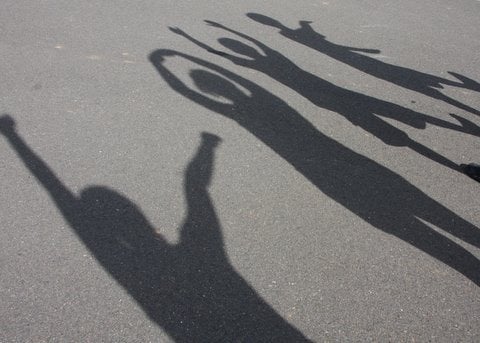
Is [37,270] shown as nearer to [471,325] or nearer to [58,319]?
[58,319]

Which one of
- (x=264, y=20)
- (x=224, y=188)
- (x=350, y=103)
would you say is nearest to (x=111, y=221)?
(x=224, y=188)

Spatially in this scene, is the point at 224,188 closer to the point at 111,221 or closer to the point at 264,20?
the point at 111,221

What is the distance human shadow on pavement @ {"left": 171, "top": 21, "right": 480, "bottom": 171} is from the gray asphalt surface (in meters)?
0.03

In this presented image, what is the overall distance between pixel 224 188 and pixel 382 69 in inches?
146

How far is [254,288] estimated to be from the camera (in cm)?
298

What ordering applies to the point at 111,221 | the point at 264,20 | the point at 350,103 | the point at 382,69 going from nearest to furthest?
1. the point at 111,221
2. the point at 350,103
3. the point at 382,69
4. the point at 264,20

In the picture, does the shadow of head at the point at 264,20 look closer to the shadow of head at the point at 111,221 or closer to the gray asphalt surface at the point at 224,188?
the gray asphalt surface at the point at 224,188

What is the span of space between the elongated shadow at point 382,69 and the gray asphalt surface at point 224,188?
0.15 feet

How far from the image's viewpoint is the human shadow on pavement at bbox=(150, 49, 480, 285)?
3.62 meters

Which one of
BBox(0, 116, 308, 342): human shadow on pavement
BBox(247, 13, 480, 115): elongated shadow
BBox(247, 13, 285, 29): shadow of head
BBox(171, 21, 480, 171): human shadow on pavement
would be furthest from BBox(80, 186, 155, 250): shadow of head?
BBox(247, 13, 285, 29): shadow of head

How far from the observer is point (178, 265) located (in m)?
3.04

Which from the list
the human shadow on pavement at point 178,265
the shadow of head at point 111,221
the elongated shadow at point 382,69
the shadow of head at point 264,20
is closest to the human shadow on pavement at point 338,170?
the human shadow on pavement at point 178,265

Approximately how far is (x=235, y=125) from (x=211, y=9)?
3696 millimetres

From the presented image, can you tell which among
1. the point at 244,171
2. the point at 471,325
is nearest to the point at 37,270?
the point at 244,171
